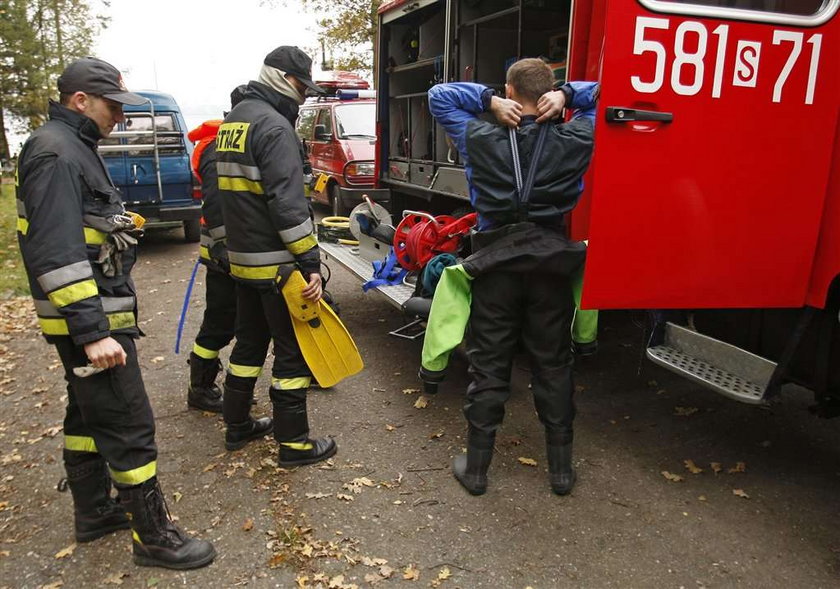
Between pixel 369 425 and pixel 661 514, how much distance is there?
1731 mm

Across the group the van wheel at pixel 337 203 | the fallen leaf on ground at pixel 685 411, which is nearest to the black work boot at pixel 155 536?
the fallen leaf on ground at pixel 685 411

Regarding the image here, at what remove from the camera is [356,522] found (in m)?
3.10

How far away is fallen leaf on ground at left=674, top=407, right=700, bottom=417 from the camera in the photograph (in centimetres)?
418

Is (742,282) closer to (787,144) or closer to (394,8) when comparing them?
(787,144)

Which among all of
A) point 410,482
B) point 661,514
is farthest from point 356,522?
point 661,514

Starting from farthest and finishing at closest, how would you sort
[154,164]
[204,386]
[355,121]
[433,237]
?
[355,121] → [154,164] → [433,237] → [204,386]

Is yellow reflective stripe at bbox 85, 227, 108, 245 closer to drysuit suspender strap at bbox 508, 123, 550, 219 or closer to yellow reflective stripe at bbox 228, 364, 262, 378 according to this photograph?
yellow reflective stripe at bbox 228, 364, 262, 378

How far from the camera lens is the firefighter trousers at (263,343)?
3424mm

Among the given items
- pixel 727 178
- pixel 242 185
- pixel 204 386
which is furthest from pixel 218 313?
pixel 727 178

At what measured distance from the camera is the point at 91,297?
7.91 feet

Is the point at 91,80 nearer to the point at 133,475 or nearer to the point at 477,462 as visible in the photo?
the point at 133,475

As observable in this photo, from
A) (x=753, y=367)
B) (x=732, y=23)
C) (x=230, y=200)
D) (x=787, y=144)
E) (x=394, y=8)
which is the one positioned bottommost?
(x=753, y=367)

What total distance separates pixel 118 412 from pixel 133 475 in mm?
263

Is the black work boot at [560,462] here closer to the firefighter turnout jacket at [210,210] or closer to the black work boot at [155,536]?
the black work boot at [155,536]
